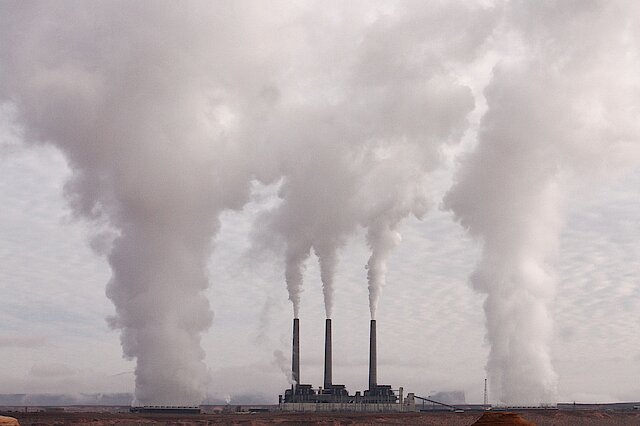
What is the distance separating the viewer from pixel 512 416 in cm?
7050

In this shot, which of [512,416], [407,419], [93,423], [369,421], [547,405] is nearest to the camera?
[512,416]

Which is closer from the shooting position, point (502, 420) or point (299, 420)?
point (502, 420)

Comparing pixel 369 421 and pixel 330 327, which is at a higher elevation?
pixel 330 327

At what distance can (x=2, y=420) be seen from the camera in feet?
242

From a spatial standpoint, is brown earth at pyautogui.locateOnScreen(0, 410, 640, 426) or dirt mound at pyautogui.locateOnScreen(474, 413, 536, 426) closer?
dirt mound at pyautogui.locateOnScreen(474, 413, 536, 426)

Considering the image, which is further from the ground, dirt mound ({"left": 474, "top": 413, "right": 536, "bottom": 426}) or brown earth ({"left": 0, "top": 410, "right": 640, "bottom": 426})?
dirt mound ({"left": 474, "top": 413, "right": 536, "bottom": 426})

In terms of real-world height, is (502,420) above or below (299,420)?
above

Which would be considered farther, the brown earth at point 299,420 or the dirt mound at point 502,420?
the brown earth at point 299,420

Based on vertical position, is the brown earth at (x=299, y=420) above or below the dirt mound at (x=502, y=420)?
below

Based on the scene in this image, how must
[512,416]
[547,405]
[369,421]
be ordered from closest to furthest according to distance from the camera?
[512,416]
[369,421]
[547,405]

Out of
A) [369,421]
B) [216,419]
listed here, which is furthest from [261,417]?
[369,421]

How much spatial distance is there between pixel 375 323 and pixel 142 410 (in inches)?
2296

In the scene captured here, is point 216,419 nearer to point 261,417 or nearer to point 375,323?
point 261,417

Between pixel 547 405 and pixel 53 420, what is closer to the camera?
pixel 53 420
